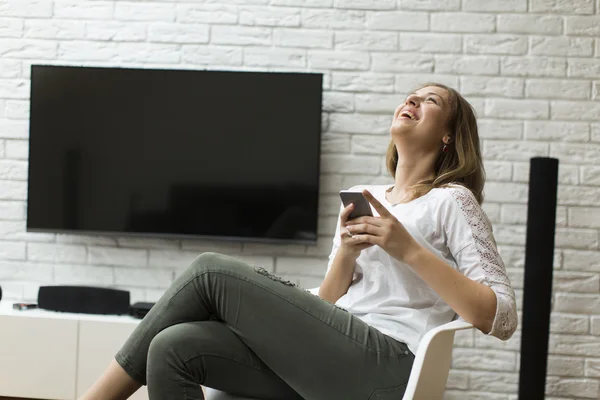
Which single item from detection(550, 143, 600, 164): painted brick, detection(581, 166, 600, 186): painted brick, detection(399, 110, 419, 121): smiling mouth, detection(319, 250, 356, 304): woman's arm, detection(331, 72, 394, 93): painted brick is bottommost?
detection(319, 250, 356, 304): woman's arm

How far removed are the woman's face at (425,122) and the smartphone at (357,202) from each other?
13.6 inches

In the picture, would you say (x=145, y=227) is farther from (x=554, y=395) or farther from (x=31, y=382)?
(x=554, y=395)

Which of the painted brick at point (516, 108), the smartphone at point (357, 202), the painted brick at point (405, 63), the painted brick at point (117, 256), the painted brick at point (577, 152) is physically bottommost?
the painted brick at point (117, 256)

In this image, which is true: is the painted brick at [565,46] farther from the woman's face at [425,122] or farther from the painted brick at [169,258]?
the painted brick at [169,258]

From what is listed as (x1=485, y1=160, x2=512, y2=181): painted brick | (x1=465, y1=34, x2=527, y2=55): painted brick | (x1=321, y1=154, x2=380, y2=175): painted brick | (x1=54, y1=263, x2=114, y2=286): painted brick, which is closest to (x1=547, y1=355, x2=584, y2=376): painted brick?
(x1=485, y1=160, x2=512, y2=181): painted brick

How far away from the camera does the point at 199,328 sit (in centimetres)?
156

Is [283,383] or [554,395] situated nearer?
[283,383]

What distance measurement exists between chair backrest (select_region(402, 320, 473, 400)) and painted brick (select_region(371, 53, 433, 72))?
1681mm

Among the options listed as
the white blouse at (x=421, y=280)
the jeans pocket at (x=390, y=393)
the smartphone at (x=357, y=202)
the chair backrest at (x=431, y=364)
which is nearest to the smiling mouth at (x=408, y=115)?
the white blouse at (x=421, y=280)

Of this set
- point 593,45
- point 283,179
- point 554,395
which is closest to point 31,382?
point 283,179

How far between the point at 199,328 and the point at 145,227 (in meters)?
1.57

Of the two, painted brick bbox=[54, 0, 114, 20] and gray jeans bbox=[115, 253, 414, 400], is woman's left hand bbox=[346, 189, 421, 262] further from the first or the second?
painted brick bbox=[54, 0, 114, 20]

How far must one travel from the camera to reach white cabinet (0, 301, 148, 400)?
2820 mm

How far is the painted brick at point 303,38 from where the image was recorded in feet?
10.2
